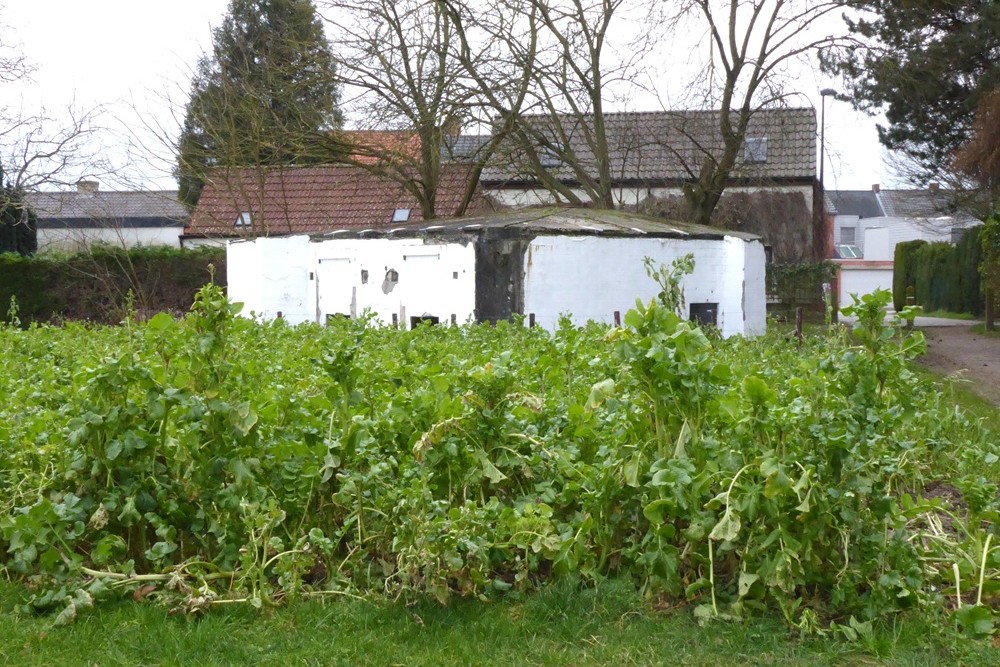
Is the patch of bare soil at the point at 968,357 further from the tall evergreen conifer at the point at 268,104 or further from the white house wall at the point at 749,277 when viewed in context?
the tall evergreen conifer at the point at 268,104

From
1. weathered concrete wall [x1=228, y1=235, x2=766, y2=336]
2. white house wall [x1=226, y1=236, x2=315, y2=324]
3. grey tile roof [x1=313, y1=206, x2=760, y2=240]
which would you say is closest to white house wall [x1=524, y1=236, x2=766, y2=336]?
weathered concrete wall [x1=228, y1=235, x2=766, y2=336]

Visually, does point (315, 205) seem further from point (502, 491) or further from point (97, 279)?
point (502, 491)

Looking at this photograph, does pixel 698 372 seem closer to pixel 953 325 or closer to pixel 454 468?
pixel 454 468

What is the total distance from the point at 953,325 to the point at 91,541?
28177mm

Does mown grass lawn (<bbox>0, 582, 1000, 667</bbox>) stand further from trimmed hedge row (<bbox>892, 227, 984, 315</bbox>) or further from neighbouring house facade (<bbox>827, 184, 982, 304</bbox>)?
neighbouring house facade (<bbox>827, 184, 982, 304</bbox>)

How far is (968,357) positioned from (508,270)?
8.20m

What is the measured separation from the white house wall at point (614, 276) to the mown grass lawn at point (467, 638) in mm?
12934

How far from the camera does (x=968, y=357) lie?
19.4 metres

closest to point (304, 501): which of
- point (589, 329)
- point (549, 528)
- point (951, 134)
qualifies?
point (549, 528)

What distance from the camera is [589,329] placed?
12.6 meters

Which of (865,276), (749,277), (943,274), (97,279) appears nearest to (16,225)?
(97,279)

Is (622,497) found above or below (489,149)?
below

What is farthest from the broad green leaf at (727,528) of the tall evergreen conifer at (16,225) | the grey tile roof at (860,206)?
the grey tile roof at (860,206)

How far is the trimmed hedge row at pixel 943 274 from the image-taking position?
3519cm
